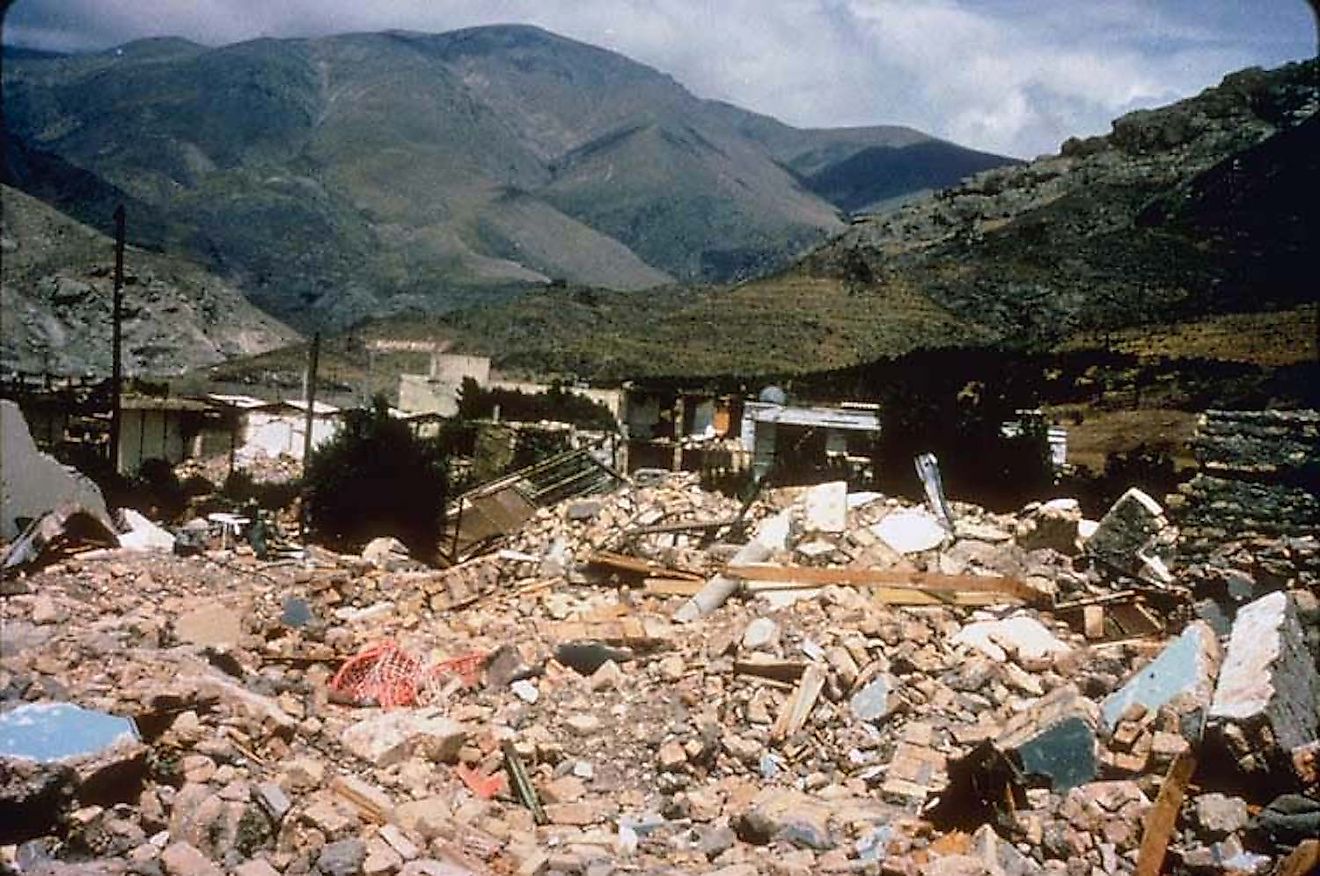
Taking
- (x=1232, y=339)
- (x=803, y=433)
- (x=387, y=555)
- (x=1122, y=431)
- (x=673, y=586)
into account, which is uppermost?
(x=1232, y=339)

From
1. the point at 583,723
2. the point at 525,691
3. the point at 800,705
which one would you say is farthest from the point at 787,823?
the point at 525,691

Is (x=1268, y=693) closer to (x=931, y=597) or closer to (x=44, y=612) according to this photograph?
(x=931, y=597)

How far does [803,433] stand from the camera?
89.4 feet

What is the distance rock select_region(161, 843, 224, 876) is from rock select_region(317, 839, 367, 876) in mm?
516

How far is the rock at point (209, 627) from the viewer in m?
9.35

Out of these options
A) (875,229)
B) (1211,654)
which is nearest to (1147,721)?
(1211,654)

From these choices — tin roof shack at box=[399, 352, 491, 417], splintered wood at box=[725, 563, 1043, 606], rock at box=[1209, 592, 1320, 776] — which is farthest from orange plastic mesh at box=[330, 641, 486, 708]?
tin roof shack at box=[399, 352, 491, 417]

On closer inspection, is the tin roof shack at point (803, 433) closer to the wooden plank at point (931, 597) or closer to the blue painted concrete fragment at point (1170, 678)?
the wooden plank at point (931, 597)

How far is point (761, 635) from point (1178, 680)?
11.2 feet

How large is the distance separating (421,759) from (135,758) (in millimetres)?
2142

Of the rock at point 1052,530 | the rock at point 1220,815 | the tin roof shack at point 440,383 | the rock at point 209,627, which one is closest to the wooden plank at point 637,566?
the rock at point 1052,530

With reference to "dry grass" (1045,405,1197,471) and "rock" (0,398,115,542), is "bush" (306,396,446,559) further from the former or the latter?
"dry grass" (1045,405,1197,471)

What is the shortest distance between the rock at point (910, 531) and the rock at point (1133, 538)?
1804 millimetres

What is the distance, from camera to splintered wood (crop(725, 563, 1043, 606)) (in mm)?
10125
